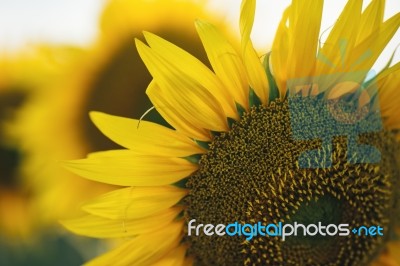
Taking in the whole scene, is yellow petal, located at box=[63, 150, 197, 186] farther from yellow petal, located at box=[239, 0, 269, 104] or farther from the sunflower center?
yellow petal, located at box=[239, 0, 269, 104]

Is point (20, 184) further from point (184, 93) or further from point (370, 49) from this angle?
point (370, 49)

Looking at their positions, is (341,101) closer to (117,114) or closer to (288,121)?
(288,121)

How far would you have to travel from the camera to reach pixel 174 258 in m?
1.90

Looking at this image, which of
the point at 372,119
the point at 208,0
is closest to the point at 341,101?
the point at 372,119

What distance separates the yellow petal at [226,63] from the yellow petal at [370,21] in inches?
12.5

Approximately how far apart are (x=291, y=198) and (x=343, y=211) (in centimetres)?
15

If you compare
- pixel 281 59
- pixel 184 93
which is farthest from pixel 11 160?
pixel 281 59

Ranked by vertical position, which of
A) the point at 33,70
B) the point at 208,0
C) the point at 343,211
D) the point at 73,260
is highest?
the point at 208,0

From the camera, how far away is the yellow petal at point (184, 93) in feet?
5.90

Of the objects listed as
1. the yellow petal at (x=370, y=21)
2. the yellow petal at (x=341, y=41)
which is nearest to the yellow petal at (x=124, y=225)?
the yellow petal at (x=341, y=41)

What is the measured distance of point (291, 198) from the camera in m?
1.85

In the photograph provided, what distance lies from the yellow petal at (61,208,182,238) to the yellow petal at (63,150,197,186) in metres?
0.09

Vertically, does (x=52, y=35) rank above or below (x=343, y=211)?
above

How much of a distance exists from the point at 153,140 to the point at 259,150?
28cm
